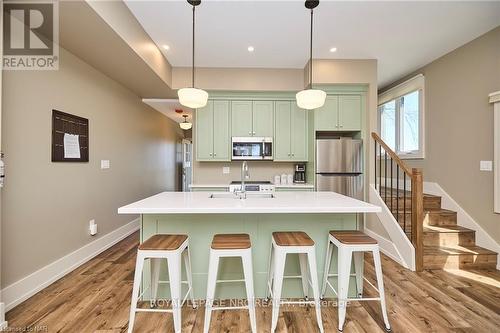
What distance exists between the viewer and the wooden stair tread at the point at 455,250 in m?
2.86

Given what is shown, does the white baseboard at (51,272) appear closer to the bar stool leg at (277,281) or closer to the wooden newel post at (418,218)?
the bar stool leg at (277,281)

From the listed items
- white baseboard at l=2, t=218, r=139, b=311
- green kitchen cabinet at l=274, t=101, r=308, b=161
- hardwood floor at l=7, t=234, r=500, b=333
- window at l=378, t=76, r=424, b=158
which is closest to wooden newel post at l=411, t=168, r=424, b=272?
hardwood floor at l=7, t=234, r=500, b=333

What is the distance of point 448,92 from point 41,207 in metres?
5.32

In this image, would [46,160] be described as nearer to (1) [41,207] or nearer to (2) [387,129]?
(1) [41,207]

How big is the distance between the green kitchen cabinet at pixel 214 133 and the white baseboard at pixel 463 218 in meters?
3.26

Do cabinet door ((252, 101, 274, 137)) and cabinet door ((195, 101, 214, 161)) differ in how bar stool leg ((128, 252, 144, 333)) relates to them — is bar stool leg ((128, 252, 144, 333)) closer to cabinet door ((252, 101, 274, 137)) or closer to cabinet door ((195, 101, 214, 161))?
cabinet door ((195, 101, 214, 161))

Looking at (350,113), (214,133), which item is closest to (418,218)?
(350,113)

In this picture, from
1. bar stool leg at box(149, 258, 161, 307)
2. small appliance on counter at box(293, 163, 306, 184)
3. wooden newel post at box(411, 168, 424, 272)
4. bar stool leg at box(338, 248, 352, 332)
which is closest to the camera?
bar stool leg at box(338, 248, 352, 332)

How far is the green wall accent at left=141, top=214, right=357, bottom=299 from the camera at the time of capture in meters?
2.10

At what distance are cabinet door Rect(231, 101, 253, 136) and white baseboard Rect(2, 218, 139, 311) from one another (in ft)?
8.36

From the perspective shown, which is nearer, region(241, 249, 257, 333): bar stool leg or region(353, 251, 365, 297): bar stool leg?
region(241, 249, 257, 333): bar stool leg

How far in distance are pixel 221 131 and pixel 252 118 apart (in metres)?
0.58

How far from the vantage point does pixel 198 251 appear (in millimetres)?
2119
